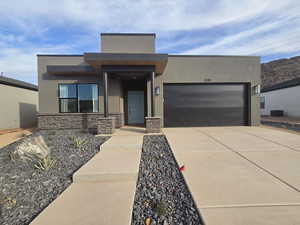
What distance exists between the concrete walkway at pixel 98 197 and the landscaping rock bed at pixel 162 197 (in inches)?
6.4

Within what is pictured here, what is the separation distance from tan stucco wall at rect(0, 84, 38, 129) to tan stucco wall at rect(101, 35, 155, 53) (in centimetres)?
681

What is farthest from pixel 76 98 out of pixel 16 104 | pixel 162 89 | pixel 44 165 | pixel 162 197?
pixel 162 197

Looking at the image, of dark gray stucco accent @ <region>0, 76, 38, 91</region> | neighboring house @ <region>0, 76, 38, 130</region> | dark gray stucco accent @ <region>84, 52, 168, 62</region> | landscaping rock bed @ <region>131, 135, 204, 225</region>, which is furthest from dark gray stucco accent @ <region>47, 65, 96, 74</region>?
landscaping rock bed @ <region>131, 135, 204, 225</region>

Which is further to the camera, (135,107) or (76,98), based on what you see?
(135,107)

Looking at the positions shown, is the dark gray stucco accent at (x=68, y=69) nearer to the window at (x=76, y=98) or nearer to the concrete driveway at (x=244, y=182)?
the window at (x=76, y=98)

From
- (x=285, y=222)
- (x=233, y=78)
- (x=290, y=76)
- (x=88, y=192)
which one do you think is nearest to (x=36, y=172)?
(x=88, y=192)

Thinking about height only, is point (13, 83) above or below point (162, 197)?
above

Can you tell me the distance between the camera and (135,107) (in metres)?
10.3

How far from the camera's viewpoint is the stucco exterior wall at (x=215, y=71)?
29.4ft

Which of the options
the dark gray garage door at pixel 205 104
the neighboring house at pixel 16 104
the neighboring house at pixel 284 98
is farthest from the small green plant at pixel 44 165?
the neighboring house at pixel 284 98

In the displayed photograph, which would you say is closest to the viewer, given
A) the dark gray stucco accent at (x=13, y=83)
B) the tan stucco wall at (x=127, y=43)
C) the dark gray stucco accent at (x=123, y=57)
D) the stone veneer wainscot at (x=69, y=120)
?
the dark gray stucco accent at (x=123, y=57)

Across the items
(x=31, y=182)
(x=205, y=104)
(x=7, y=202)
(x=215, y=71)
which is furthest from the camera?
(x=205, y=104)

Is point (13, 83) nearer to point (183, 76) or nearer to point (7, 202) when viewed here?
point (7, 202)

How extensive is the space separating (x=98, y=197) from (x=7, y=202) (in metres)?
1.40
